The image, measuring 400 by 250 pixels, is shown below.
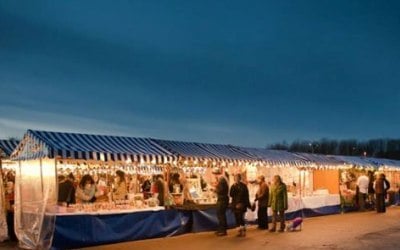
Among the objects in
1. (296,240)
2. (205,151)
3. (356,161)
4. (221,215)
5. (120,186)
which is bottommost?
(296,240)

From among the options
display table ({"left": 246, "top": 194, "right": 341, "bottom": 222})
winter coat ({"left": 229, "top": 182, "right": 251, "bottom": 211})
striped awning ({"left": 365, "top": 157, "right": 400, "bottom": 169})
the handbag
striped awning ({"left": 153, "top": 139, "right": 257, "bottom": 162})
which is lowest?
display table ({"left": 246, "top": 194, "right": 341, "bottom": 222})

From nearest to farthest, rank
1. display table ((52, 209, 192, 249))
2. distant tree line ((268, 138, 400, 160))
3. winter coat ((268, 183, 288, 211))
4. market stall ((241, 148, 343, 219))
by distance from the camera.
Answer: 1. display table ((52, 209, 192, 249))
2. winter coat ((268, 183, 288, 211))
3. market stall ((241, 148, 343, 219))
4. distant tree line ((268, 138, 400, 160))

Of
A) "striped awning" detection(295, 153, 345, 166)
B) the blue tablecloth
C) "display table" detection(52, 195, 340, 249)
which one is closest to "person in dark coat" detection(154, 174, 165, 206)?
"display table" detection(52, 195, 340, 249)

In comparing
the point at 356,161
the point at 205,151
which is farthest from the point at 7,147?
the point at 356,161

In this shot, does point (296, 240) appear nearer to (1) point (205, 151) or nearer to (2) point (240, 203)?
(2) point (240, 203)

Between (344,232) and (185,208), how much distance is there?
4477 millimetres

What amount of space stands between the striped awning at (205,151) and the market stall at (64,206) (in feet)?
2.77

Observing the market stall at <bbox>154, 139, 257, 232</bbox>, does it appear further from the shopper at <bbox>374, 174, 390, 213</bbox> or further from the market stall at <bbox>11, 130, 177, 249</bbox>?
the shopper at <bbox>374, 174, 390, 213</bbox>

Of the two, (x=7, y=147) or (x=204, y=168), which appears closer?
(x=204, y=168)

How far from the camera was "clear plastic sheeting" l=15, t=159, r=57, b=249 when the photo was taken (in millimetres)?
12633

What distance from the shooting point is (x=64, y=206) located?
1332 centimetres

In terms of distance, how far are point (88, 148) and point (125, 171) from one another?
5.34 meters

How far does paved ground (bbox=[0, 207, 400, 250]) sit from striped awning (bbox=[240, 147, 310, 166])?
122 inches

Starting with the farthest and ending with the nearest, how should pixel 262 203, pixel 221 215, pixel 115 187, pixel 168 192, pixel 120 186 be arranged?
pixel 120 186, pixel 115 187, pixel 262 203, pixel 168 192, pixel 221 215
